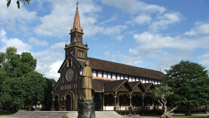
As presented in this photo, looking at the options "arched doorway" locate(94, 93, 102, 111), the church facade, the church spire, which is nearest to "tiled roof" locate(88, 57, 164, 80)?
the church facade

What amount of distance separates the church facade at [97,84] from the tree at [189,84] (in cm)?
669

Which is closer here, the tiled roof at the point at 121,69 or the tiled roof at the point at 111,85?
the tiled roof at the point at 111,85

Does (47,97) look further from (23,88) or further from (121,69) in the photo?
(121,69)

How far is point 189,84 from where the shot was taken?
3656 centimetres

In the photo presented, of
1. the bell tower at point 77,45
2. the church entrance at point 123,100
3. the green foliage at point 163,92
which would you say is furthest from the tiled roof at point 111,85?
the bell tower at point 77,45

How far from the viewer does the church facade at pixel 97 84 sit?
129ft

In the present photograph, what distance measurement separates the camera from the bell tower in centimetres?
4362

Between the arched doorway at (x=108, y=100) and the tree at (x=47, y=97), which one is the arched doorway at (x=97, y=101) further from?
the tree at (x=47, y=97)

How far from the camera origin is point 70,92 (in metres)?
41.5

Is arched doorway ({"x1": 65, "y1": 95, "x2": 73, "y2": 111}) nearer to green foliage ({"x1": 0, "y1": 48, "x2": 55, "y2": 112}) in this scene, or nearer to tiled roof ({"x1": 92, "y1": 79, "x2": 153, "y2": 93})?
tiled roof ({"x1": 92, "y1": 79, "x2": 153, "y2": 93})

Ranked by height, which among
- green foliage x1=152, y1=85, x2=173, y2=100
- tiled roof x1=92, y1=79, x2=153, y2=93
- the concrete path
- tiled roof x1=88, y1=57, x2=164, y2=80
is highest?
tiled roof x1=88, y1=57, x2=164, y2=80

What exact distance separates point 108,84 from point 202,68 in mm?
17033

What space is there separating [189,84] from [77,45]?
22.1 m

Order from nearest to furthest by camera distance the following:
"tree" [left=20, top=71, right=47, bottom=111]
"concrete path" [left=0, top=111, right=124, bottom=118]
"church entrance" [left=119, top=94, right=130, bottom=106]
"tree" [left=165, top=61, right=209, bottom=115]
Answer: "concrete path" [left=0, top=111, right=124, bottom=118]
"tree" [left=165, top=61, right=209, bottom=115]
"church entrance" [left=119, top=94, right=130, bottom=106]
"tree" [left=20, top=71, right=47, bottom=111]
